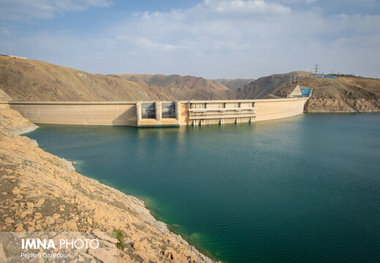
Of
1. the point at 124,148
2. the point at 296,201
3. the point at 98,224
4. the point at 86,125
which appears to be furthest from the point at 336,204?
the point at 86,125

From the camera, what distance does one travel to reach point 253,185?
560 inches

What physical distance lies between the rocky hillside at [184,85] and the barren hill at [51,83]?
36.4 m

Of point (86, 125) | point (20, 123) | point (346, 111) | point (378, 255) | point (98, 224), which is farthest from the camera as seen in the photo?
point (346, 111)

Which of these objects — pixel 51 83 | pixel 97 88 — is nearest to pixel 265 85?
pixel 97 88

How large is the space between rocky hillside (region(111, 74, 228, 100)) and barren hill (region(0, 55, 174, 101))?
3638 centimetres

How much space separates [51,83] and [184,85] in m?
73.1

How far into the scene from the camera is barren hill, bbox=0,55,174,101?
39.1m

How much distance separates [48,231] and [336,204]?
1247 cm

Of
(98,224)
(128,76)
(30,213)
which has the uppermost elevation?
(128,76)

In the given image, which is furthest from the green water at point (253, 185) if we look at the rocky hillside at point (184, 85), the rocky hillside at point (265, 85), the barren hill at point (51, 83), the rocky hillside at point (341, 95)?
the rocky hillside at point (184, 85)

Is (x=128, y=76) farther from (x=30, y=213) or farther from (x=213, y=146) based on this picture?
(x=30, y=213)

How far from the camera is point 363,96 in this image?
5525 centimetres

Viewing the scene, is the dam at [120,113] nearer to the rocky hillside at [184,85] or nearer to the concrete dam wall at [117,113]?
the concrete dam wall at [117,113]

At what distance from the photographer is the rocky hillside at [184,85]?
9781cm
